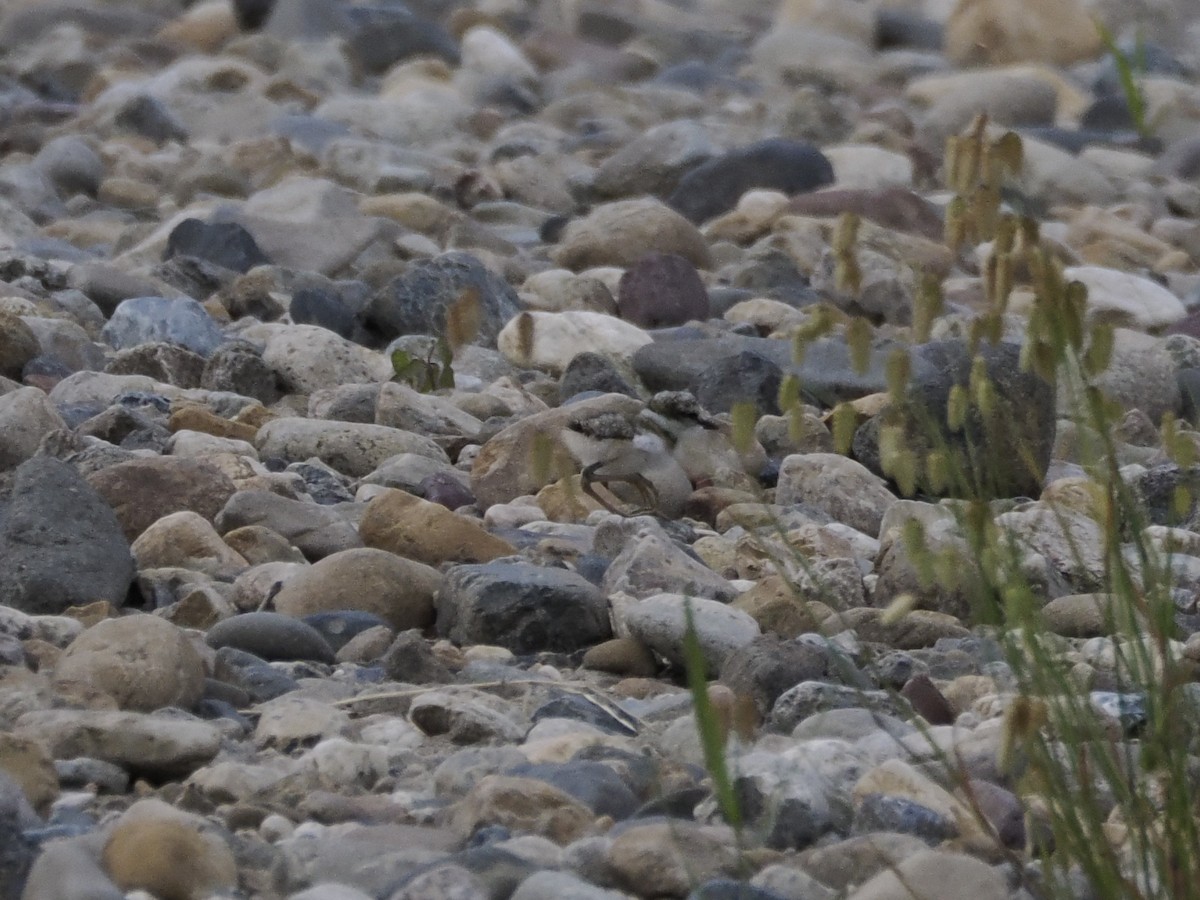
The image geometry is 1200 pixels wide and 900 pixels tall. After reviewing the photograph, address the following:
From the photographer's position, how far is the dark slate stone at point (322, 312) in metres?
5.55

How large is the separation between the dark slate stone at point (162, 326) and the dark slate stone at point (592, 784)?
9.51 feet

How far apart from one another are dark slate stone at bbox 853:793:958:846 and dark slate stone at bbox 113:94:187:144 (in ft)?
24.9

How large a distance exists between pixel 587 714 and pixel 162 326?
275cm

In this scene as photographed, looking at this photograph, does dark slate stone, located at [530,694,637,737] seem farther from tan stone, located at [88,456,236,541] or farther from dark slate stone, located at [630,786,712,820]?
tan stone, located at [88,456,236,541]

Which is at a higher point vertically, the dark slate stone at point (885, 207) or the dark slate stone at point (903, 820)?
the dark slate stone at point (903, 820)

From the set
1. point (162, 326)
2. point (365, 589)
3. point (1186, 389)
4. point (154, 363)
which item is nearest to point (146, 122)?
point (162, 326)

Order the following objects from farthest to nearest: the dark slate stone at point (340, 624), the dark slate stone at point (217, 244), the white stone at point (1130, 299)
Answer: the white stone at point (1130, 299) → the dark slate stone at point (217, 244) → the dark slate stone at point (340, 624)

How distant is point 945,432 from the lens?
4578 mm

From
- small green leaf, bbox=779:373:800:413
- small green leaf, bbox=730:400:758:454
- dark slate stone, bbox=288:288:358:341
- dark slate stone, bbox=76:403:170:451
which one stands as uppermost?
small green leaf, bbox=779:373:800:413

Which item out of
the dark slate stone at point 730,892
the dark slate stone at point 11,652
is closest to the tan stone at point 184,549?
the dark slate stone at point 11,652

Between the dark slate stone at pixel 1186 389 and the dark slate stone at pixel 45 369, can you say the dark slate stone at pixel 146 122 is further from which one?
the dark slate stone at pixel 1186 389

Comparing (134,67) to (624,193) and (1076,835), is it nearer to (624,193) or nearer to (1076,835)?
(624,193)

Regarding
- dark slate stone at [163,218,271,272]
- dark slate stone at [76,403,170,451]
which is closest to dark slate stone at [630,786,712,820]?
dark slate stone at [76,403,170,451]

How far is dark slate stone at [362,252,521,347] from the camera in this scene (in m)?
5.56
